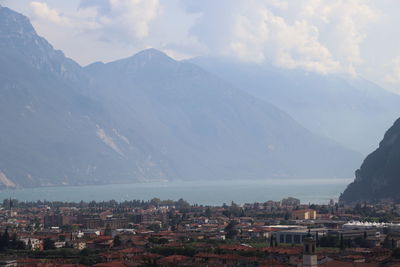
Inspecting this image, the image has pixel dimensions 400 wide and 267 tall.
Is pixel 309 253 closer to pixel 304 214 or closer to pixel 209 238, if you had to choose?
pixel 209 238

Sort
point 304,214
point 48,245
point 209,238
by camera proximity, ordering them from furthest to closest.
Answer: point 304,214, point 209,238, point 48,245

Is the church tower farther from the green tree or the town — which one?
the green tree

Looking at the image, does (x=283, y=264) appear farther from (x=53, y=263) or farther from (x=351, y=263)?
(x=53, y=263)

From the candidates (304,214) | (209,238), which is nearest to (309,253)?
(209,238)

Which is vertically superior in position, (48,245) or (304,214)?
(304,214)

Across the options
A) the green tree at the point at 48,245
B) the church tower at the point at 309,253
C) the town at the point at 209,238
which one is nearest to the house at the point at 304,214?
the town at the point at 209,238

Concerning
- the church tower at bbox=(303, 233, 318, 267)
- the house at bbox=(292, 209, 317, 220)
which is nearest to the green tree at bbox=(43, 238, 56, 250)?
the church tower at bbox=(303, 233, 318, 267)

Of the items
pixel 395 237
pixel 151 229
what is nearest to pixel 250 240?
pixel 395 237

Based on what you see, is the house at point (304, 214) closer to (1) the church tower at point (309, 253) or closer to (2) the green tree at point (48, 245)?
(2) the green tree at point (48, 245)

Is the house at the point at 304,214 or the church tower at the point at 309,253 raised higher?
the house at the point at 304,214
